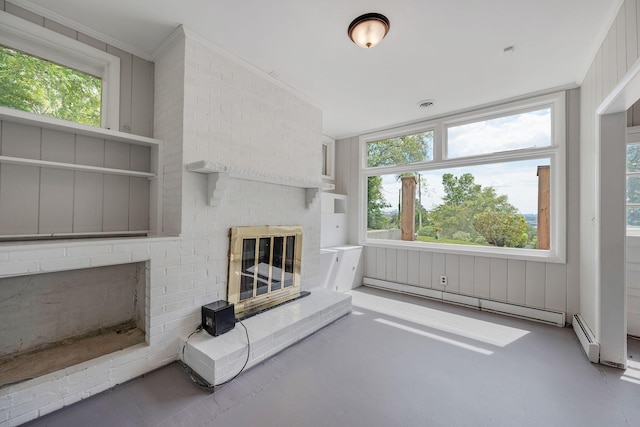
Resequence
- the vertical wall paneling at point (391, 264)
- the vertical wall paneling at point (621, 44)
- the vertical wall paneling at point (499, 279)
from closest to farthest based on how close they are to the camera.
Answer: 1. the vertical wall paneling at point (621, 44)
2. the vertical wall paneling at point (499, 279)
3. the vertical wall paneling at point (391, 264)

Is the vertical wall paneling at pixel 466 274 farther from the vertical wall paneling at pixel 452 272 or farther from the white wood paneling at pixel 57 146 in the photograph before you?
the white wood paneling at pixel 57 146

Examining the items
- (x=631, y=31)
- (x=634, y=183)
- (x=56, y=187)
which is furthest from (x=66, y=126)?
(x=634, y=183)

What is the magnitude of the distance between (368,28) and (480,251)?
2.99 meters

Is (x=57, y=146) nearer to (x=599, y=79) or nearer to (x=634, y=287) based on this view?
(x=599, y=79)

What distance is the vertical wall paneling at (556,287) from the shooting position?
2.91 m

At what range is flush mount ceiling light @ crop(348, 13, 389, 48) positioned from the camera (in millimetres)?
1905

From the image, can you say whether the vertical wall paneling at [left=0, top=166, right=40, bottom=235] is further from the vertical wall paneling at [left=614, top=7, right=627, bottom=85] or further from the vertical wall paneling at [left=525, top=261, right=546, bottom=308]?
the vertical wall paneling at [left=525, top=261, right=546, bottom=308]

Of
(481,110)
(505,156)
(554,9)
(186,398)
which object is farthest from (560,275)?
(186,398)

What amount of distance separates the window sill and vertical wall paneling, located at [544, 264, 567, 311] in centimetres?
9

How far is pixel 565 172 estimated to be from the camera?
2.88 meters

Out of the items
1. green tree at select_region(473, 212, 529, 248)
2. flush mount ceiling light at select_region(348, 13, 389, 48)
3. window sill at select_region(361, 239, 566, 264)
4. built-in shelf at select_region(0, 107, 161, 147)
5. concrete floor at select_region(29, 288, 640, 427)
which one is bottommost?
concrete floor at select_region(29, 288, 640, 427)

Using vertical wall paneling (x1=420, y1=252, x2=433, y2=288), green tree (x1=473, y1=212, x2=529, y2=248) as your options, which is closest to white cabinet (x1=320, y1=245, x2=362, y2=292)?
vertical wall paneling (x1=420, y1=252, x2=433, y2=288)

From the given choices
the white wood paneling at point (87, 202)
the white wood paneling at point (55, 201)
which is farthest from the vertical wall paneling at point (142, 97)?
the white wood paneling at point (55, 201)

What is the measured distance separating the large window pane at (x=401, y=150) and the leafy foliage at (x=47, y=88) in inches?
143
